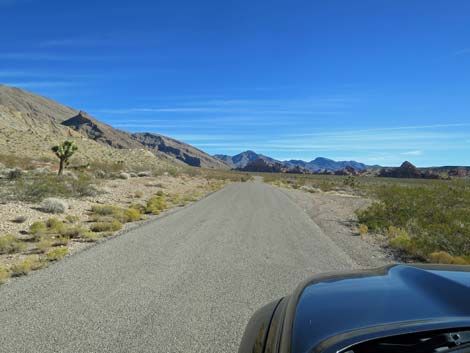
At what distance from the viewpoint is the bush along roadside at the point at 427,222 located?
948 cm

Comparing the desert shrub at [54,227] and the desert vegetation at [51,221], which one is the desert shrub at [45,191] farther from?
the desert shrub at [54,227]

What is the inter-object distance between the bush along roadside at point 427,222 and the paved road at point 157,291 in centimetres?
231

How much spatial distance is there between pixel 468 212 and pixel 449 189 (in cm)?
445

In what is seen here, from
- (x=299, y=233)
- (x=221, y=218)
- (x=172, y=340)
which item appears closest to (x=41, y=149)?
(x=221, y=218)

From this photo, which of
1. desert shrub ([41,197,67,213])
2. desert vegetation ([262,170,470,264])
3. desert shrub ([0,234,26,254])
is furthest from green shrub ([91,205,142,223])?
desert vegetation ([262,170,470,264])

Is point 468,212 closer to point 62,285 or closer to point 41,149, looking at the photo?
point 62,285

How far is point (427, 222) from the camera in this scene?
13391mm

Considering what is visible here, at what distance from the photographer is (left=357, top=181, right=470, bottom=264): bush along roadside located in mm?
9484

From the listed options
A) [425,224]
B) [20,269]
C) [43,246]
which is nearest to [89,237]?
[43,246]

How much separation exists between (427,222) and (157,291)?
1145 centimetres

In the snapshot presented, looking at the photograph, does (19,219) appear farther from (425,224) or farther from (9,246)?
(425,224)

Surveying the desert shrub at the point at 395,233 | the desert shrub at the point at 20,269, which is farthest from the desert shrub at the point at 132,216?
the desert shrub at the point at 395,233

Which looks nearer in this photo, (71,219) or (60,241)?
(60,241)

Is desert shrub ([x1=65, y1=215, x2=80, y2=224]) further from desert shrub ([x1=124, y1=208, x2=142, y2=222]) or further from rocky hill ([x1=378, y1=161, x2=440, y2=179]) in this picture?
rocky hill ([x1=378, y1=161, x2=440, y2=179])
